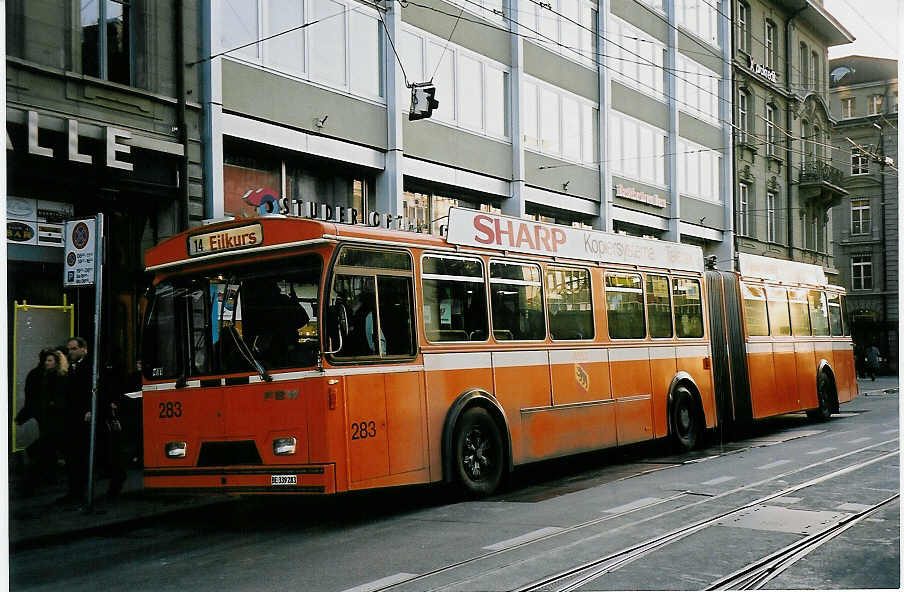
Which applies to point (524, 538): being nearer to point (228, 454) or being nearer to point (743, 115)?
point (228, 454)

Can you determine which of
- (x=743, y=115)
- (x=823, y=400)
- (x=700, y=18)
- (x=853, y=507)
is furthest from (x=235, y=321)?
(x=823, y=400)

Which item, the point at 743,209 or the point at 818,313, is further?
the point at 818,313

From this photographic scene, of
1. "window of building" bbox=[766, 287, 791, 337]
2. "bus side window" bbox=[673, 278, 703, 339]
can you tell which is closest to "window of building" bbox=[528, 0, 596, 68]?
"window of building" bbox=[766, 287, 791, 337]

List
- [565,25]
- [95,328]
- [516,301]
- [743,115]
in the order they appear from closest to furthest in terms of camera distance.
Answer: [95,328], [516,301], [743,115], [565,25]

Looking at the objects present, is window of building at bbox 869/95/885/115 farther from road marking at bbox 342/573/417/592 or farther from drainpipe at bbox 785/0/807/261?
road marking at bbox 342/573/417/592

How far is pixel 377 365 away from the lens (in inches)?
355

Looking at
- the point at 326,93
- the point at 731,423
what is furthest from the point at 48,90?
the point at 731,423

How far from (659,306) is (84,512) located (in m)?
8.01

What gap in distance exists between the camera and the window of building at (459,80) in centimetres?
1816

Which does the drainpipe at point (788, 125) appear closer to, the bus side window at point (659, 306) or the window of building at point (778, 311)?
the bus side window at point (659, 306)

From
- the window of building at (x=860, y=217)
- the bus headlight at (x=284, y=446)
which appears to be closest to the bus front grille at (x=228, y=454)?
the bus headlight at (x=284, y=446)

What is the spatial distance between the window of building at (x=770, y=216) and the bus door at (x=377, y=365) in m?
6.95

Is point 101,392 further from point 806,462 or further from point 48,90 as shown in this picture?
point 806,462

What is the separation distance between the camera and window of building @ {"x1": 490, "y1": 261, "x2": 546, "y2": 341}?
10602 millimetres
